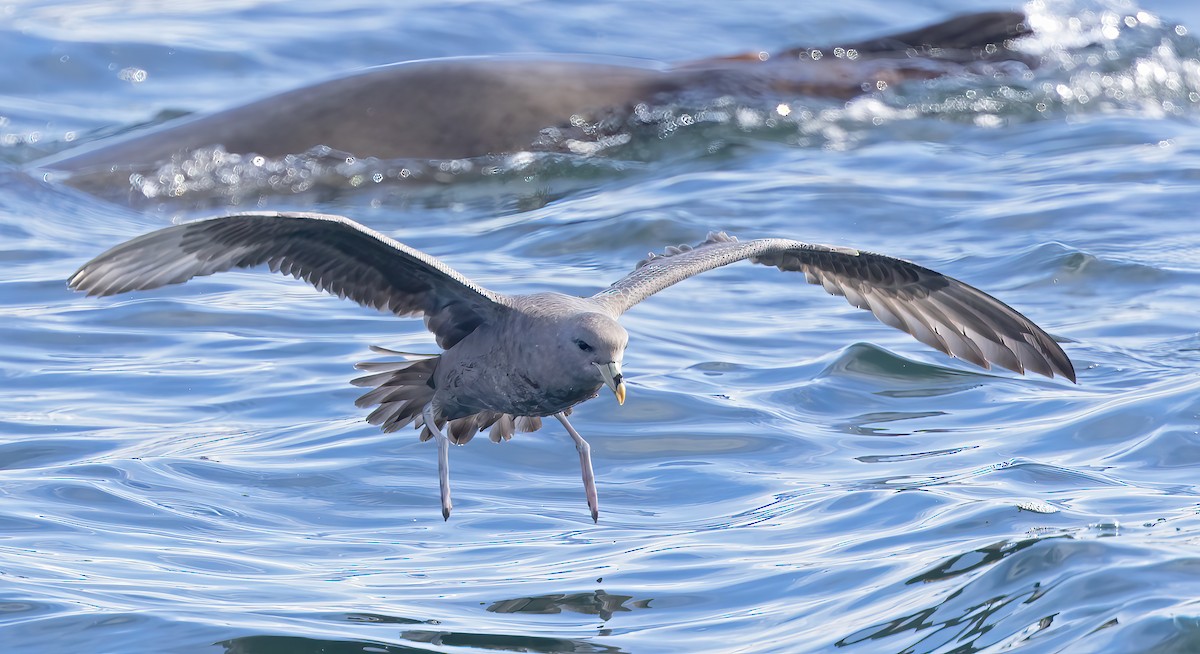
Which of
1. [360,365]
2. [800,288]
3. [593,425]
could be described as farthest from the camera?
[800,288]

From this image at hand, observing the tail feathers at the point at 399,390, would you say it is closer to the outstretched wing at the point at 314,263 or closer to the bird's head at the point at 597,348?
the outstretched wing at the point at 314,263

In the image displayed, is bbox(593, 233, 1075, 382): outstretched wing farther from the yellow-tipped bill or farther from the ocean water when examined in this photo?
the yellow-tipped bill

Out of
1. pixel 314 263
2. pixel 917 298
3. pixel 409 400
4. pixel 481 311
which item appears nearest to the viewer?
pixel 481 311

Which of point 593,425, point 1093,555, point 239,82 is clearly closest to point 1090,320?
point 593,425

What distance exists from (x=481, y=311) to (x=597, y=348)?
92cm

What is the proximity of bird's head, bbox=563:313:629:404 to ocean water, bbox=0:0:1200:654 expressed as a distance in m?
0.70

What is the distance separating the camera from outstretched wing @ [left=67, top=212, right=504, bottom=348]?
602 centimetres

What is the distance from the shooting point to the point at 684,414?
759 cm

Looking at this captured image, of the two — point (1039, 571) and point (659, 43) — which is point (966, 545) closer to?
point (1039, 571)

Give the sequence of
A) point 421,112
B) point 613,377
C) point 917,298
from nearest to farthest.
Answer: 1. point 613,377
2. point 917,298
3. point 421,112

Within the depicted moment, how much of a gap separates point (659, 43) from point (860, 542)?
11419 millimetres

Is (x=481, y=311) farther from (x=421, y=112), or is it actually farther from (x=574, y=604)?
(x=421, y=112)

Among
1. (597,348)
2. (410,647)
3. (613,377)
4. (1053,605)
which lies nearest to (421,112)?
(597,348)

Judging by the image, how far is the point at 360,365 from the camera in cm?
670
